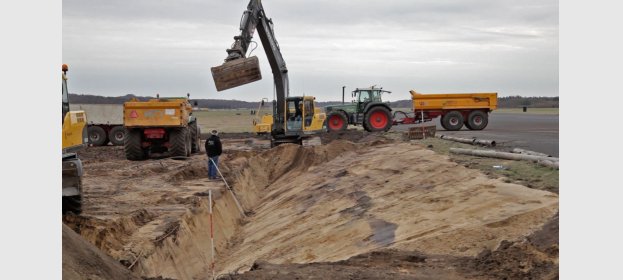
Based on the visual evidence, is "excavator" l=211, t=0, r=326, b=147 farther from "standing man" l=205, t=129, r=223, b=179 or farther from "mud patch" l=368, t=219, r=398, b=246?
"mud patch" l=368, t=219, r=398, b=246

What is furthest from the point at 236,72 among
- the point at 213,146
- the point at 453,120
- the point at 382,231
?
the point at 453,120

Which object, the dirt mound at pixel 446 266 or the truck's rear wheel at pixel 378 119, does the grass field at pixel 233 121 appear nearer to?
the truck's rear wheel at pixel 378 119

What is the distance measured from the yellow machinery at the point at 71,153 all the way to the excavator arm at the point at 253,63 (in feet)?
23.9

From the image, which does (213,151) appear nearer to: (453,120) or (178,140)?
(178,140)

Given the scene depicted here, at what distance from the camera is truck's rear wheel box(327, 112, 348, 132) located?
32.1m

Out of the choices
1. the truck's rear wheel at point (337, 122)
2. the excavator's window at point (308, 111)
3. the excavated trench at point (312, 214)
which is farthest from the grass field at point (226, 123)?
the excavated trench at point (312, 214)

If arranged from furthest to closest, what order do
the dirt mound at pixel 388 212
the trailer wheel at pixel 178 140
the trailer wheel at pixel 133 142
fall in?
the trailer wheel at pixel 178 140 → the trailer wheel at pixel 133 142 → the dirt mound at pixel 388 212

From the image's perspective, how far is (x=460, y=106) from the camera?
105 ft

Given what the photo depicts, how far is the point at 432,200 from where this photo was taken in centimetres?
1155

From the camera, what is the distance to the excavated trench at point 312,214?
378 inches

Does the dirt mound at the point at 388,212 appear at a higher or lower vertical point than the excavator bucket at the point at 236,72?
lower

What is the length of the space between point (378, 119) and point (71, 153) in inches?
853

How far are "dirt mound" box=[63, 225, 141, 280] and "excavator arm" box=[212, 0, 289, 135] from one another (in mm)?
11061

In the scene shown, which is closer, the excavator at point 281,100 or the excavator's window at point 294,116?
the excavator at point 281,100
